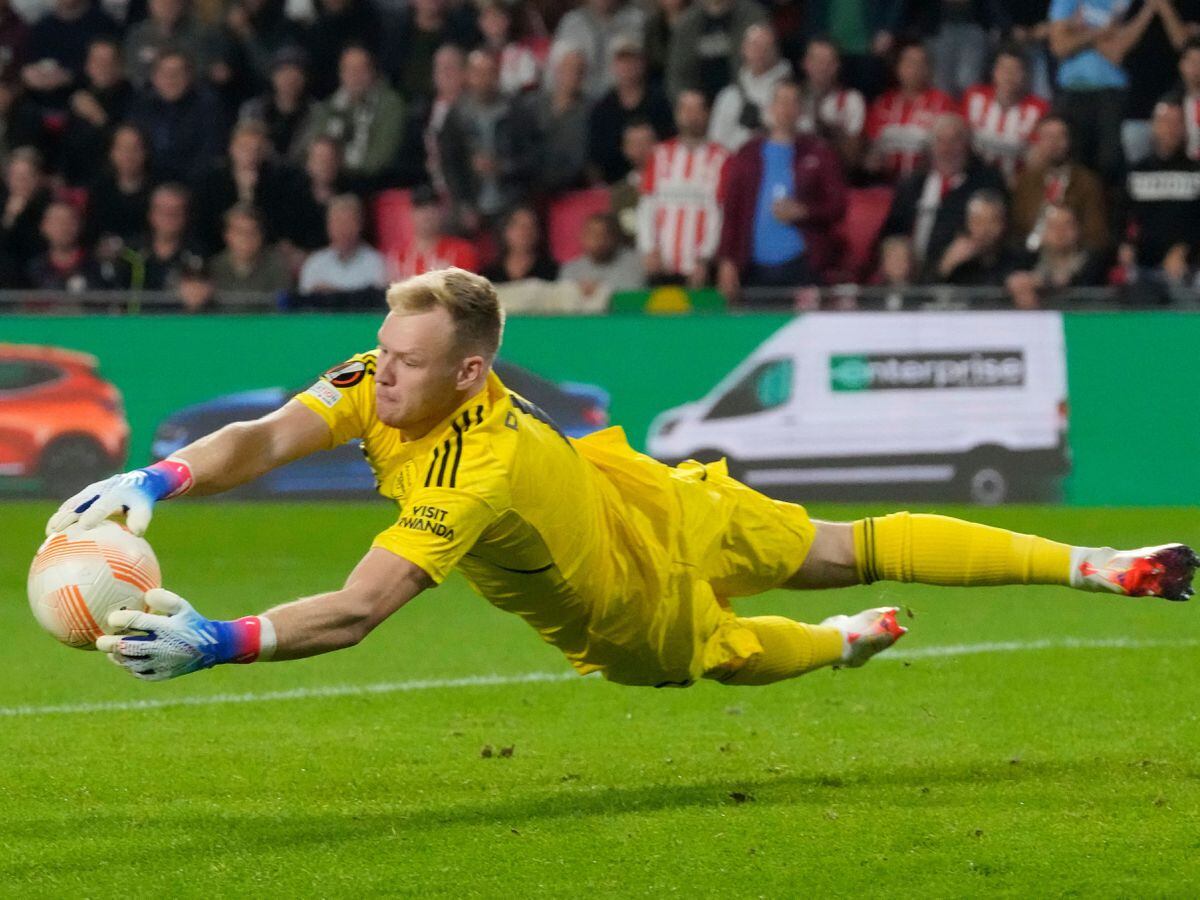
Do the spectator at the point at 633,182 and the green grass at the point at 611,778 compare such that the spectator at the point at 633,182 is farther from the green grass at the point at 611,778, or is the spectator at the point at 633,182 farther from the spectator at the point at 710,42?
the green grass at the point at 611,778

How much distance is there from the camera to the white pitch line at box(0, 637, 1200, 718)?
7867mm

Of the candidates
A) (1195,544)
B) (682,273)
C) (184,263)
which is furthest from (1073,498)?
(184,263)

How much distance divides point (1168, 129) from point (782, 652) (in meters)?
10.4

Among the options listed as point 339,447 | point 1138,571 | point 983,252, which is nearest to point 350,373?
point 1138,571

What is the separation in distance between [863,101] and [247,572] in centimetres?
739

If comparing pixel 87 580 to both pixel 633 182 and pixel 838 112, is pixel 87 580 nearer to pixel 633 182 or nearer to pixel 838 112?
pixel 633 182

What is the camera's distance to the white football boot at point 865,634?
21.3 feet

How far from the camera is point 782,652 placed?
20.6 feet

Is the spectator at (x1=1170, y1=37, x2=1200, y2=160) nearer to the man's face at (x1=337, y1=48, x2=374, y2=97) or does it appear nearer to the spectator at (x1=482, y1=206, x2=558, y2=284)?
the spectator at (x1=482, y1=206, x2=558, y2=284)

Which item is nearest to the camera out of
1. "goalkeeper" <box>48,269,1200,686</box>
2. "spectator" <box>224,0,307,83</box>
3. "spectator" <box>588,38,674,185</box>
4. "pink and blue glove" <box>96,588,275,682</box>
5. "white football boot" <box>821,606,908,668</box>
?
"pink and blue glove" <box>96,588,275,682</box>

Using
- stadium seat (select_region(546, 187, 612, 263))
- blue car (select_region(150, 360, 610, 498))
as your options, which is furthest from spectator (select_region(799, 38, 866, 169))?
blue car (select_region(150, 360, 610, 498))

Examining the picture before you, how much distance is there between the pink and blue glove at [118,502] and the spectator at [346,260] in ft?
34.7

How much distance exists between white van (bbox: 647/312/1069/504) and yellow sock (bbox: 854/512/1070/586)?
25.0 feet

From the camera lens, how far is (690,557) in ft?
19.7
